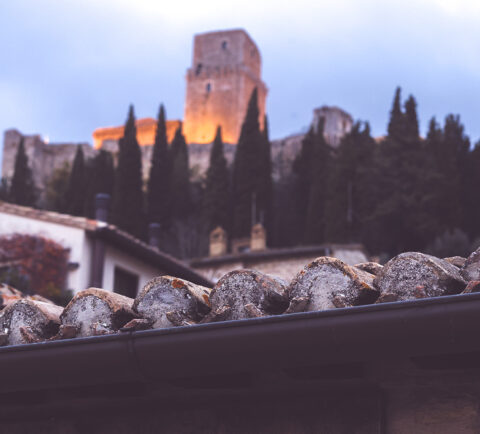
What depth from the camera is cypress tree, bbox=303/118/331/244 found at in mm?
45312

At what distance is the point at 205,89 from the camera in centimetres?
9038

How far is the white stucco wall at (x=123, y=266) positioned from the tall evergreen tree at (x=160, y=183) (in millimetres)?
35596

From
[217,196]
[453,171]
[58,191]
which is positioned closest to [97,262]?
[453,171]

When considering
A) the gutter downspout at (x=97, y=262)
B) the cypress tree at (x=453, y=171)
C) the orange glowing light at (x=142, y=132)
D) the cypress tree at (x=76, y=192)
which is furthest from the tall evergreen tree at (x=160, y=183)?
the gutter downspout at (x=97, y=262)

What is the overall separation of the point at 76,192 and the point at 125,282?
4213cm

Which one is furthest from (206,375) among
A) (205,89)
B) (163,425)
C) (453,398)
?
(205,89)

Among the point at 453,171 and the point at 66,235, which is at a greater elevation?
the point at 453,171

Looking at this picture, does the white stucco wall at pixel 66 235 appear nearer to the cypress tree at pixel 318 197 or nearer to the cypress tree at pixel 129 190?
the cypress tree at pixel 318 197

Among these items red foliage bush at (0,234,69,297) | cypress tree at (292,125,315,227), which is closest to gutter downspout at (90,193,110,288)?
red foliage bush at (0,234,69,297)

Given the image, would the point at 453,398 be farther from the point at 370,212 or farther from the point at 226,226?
the point at 226,226

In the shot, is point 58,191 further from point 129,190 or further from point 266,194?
point 266,194

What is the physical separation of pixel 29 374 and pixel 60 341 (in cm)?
22

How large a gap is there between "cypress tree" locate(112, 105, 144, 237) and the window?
95.7 feet

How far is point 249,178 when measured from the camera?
50.8 m
